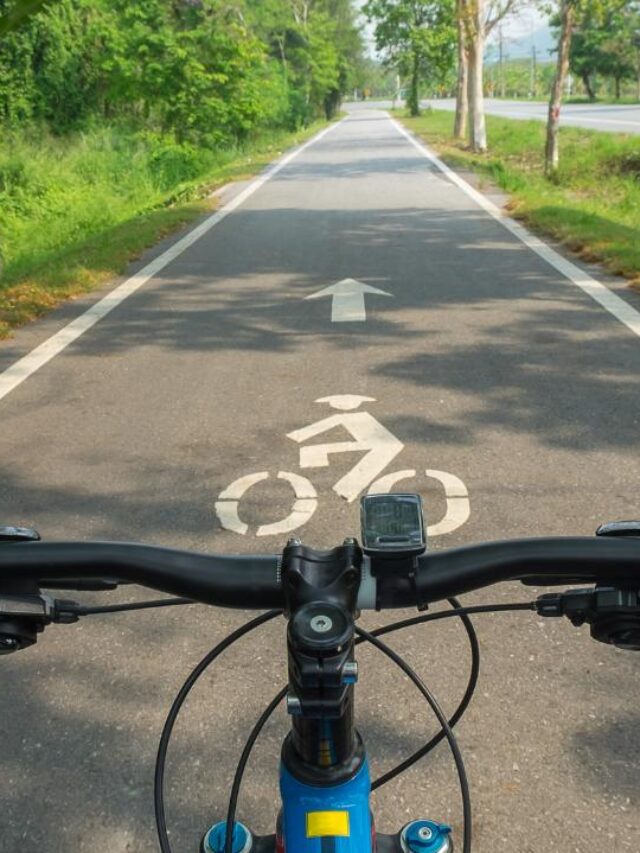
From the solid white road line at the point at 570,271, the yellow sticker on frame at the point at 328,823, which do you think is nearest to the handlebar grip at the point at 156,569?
the yellow sticker on frame at the point at 328,823

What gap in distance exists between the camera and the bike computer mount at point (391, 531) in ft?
3.67

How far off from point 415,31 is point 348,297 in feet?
140

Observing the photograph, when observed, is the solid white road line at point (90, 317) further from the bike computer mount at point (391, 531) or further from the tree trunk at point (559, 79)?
the tree trunk at point (559, 79)

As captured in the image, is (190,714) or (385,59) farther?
(385,59)

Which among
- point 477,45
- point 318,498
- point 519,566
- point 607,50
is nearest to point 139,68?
point 477,45

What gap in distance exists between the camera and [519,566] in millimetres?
1224

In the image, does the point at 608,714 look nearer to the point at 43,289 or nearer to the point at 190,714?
the point at 190,714

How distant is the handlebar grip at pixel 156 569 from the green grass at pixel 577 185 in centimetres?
814

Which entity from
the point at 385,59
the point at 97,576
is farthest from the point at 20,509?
the point at 385,59

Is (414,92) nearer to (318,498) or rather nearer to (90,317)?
(90,317)

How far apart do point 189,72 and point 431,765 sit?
98.8 ft

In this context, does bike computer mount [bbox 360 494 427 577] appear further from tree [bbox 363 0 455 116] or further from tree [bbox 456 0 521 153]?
tree [bbox 363 0 455 116]

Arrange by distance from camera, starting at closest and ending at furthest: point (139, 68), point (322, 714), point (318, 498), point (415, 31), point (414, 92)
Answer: point (322, 714) → point (318, 498) → point (139, 68) → point (415, 31) → point (414, 92)

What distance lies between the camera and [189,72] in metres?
29.6
